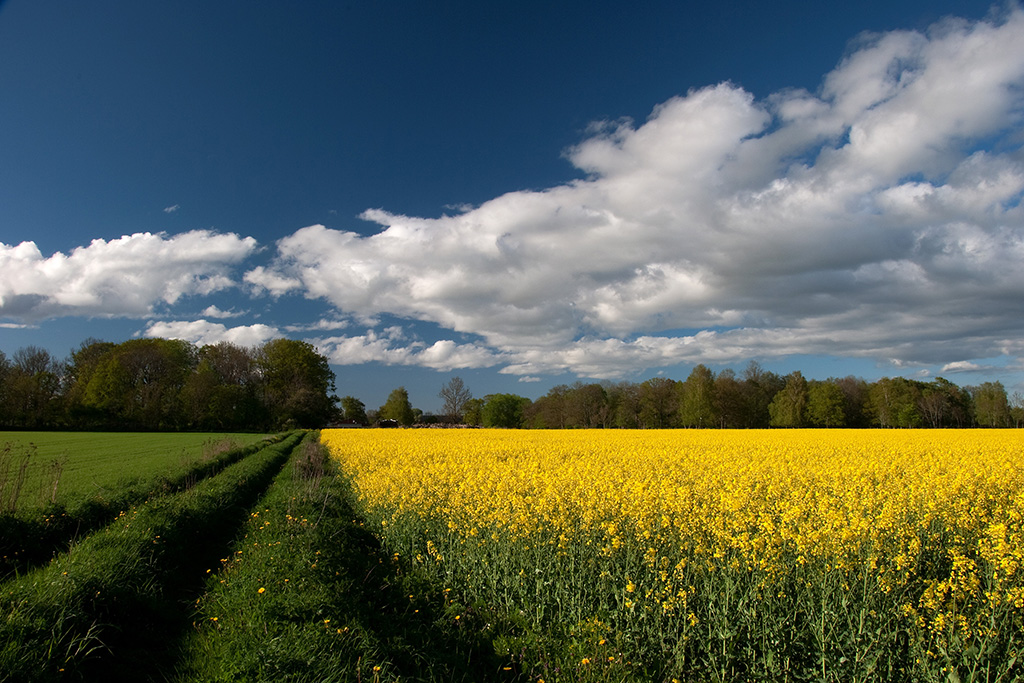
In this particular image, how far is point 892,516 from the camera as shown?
5.69 m

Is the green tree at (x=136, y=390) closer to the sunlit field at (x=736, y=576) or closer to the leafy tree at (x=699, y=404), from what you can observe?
the leafy tree at (x=699, y=404)

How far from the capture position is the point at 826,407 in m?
65.4

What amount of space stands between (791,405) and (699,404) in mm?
12183

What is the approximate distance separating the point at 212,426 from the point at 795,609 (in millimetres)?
74162

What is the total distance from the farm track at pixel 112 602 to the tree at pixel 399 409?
271ft

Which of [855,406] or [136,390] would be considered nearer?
Answer: [136,390]

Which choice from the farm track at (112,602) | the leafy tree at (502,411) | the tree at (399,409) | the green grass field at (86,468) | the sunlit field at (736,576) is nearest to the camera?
the sunlit field at (736,576)

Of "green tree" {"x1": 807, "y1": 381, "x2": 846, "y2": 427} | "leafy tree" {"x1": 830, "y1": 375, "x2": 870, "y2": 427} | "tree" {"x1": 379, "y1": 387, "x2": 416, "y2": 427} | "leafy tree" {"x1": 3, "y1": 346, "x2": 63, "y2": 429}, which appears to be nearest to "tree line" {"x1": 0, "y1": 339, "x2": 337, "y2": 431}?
"leafy tree" {"x1": 3, "y1": 346, "x2": 63, "y2": 429}

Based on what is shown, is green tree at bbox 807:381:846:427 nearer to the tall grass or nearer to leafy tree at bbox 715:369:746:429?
leafy tree at bbox 715:369:746:429

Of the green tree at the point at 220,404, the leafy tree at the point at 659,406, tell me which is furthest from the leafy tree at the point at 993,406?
the green tree at the point at 220,404

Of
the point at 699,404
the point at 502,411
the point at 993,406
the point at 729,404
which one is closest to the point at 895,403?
the point at 993,406

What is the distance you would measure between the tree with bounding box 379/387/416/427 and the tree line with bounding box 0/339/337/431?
15.6 meters

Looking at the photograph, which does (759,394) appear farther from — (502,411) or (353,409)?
(353,409)

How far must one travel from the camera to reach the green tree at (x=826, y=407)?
6531 cm
